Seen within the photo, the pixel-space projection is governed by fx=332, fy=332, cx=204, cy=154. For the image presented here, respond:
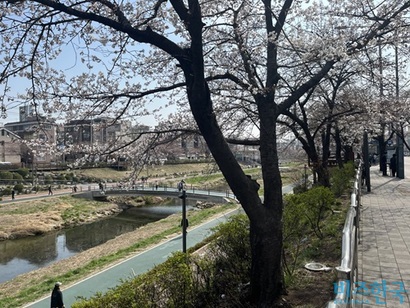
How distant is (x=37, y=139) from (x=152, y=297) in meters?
3.66

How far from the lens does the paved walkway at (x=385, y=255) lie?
423cm

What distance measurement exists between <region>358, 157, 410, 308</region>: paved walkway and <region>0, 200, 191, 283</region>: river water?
14.9 meters

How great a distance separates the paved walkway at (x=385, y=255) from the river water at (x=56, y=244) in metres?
14.9

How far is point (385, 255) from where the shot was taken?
228 inches

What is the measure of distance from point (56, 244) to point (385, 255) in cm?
1990

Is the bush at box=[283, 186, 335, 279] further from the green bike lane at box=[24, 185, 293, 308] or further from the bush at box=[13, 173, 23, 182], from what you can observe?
the bush at box=[13, 173, 23, 182]

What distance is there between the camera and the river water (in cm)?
1689

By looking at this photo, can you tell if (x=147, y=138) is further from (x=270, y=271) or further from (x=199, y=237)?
(x=199, y=237)

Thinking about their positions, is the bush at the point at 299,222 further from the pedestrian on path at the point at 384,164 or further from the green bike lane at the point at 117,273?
the pedestrian on path at the point at 384,164

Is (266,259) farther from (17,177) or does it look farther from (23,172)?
(23,172)

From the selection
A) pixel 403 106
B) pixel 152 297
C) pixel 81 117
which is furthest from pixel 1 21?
pixel 403 106

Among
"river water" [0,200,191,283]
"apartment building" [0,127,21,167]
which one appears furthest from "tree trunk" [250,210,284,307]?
"apartment building" [0,127,21,167]

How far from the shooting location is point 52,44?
5020 mm

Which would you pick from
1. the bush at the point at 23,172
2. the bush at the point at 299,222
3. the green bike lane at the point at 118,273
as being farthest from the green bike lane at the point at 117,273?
the bush at the point at 23,172
